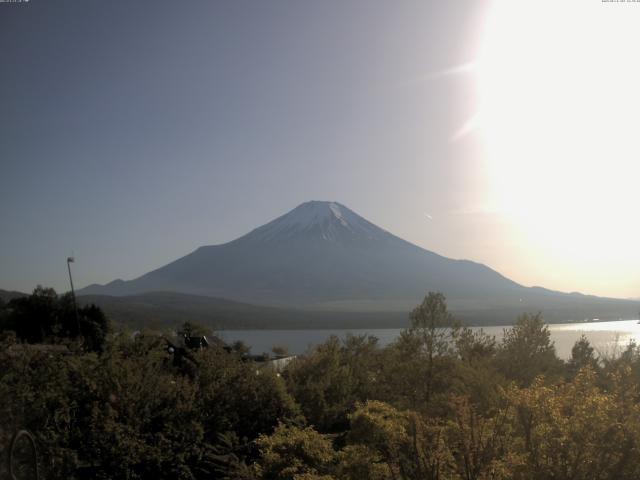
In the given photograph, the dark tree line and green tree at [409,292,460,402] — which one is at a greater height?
the dark tree line

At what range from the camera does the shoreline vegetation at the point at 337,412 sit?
6062mm

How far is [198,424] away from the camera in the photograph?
11039 mm

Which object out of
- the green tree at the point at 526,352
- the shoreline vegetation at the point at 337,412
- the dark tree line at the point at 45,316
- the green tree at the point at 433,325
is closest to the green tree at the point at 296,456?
the shoreline vegetation at the point at 337,412

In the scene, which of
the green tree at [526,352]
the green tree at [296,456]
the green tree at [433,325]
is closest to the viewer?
the green tree at [296,456]

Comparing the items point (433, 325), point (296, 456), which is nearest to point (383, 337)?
point (433, 325)

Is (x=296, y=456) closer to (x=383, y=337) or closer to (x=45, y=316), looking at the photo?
(x=45, y=316)

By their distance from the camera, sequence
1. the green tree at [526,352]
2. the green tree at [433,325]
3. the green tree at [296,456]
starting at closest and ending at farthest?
the green tree at [296,456] → the green tree at [526,352] → the green tree at [433,325]

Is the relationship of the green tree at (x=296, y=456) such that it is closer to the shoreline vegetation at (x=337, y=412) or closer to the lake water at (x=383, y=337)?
the shoreline vegetation at (x=337, y=412)

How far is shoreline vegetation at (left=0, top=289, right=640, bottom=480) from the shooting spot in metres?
6.06

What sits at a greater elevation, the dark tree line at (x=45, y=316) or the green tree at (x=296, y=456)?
the dark tree line at (x=45, y=316)

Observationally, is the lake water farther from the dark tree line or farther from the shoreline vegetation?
the shoreline vegetation

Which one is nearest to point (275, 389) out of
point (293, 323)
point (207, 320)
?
point (207, 320)

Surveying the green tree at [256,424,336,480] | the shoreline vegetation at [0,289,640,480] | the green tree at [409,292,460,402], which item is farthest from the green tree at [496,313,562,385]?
the green tree at [256,424,336,480]

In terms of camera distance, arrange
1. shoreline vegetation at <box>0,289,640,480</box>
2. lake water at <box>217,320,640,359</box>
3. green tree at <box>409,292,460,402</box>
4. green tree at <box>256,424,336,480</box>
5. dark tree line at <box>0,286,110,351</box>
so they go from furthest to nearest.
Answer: lake water at <box>217,320,640,359</box> < dark tree line at <box>0,286,110,351</box> < green tree at <box>409,292,460,402</box> < green tree at <box>256,424,336,480</box> < shoreline vegetation at <box>0,289,640,480</box>
